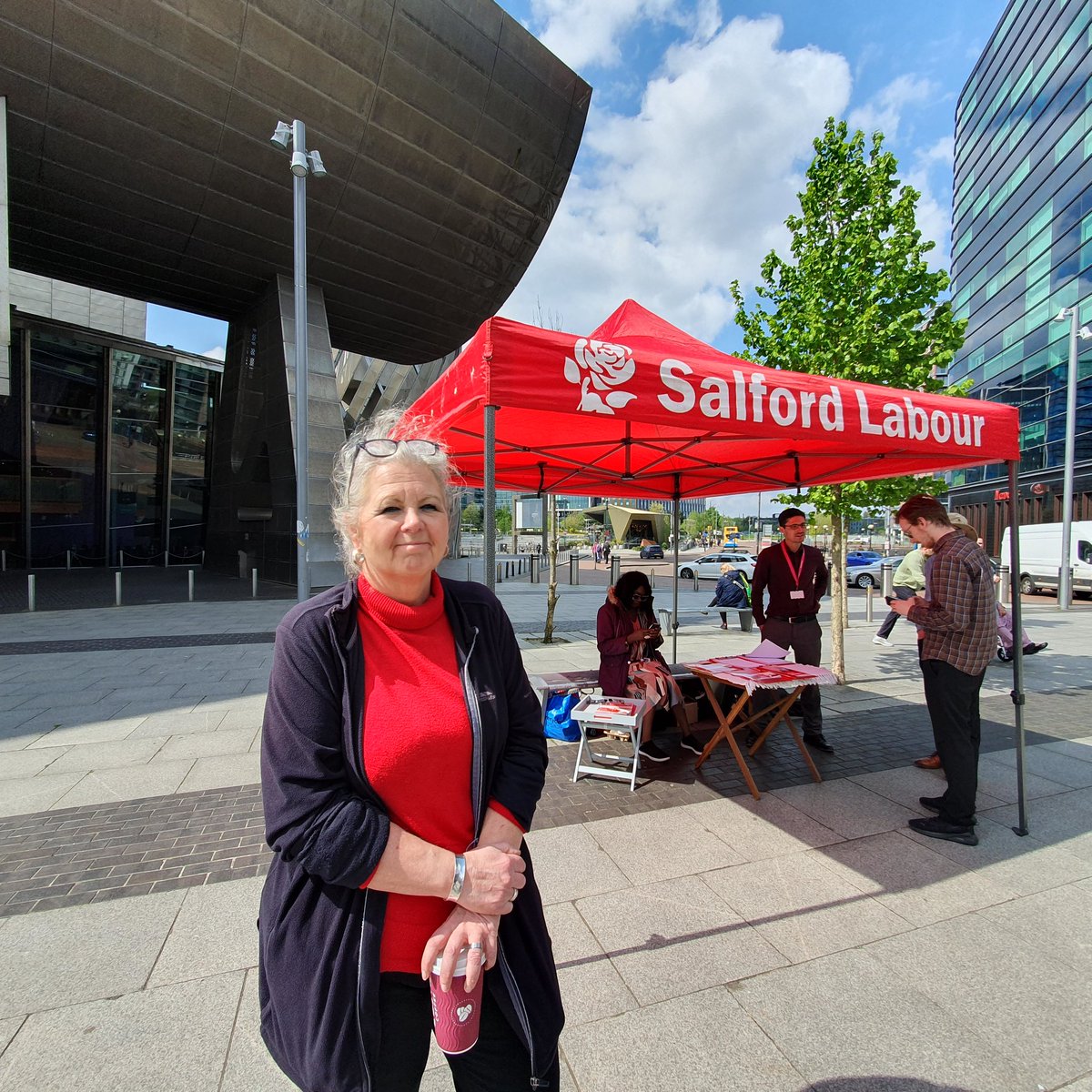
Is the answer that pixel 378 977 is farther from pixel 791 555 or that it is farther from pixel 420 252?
pixel 420 252

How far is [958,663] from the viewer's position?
363 cm

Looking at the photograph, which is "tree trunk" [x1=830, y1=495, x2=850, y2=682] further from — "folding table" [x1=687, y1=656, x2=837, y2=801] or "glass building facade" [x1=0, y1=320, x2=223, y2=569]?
"glass building facade" [x1=0, y1=320, x2=223, y2=569]

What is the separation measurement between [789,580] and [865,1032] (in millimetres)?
3742

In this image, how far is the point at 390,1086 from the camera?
4.25 feet

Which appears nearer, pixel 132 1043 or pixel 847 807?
pixel 132 1043

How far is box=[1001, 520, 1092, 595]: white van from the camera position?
19516 mm

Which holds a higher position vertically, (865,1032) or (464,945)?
(464,945)

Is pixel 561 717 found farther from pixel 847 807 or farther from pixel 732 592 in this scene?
pixel 732 592

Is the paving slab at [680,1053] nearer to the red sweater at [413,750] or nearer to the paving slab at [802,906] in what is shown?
the paving slab at [802,906]

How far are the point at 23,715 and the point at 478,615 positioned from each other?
7081 mm

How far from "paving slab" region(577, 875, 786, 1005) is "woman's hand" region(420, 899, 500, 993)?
59.4 inches

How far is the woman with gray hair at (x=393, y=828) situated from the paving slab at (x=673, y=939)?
1.34 metres

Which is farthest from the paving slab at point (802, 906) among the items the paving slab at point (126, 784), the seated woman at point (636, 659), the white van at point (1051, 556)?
the white van at point (1051, 556)

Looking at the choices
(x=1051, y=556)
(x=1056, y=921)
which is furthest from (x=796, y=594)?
(x=1051, y=556)
